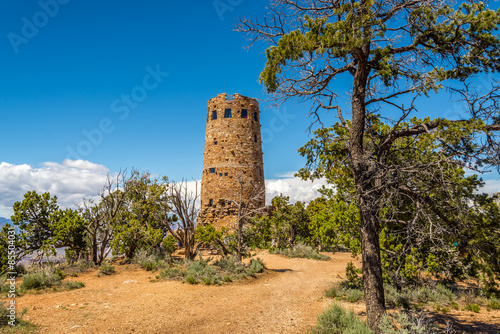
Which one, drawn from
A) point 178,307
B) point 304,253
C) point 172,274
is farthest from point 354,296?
point 304,253

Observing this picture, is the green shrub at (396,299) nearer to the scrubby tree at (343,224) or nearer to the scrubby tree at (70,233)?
the scrubby tree at (343,224)

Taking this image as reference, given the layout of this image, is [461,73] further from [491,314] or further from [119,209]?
[119,209]

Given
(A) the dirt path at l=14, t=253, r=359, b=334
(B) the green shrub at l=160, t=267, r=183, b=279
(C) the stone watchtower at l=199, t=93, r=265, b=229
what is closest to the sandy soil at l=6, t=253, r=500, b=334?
(A) the dirt path at l=14, t=253, r=359, b=334

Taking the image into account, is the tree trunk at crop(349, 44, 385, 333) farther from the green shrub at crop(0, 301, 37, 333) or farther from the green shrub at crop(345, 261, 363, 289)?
the green shrub at crop(0, 301, 37, 333)

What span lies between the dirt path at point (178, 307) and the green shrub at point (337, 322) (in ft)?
2.07

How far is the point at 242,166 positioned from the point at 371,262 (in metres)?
21.1

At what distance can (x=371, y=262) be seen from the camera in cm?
593

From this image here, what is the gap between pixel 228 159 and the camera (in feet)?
87.5

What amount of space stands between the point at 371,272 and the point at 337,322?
1.53 m

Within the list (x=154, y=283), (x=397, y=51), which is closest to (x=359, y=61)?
(x=397, y=51)

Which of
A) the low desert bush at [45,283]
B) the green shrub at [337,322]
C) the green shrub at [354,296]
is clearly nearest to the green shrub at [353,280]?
the green shrub at [354,296]

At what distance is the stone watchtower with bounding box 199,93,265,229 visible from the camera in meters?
26.5

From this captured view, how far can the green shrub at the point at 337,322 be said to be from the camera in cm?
587

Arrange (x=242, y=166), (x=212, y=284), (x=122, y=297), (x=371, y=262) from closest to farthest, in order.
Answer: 1. (x=371, y=262)
2. (x=122, y=297)
3. (x=212, y=284)
4. (x=242, y=166)
